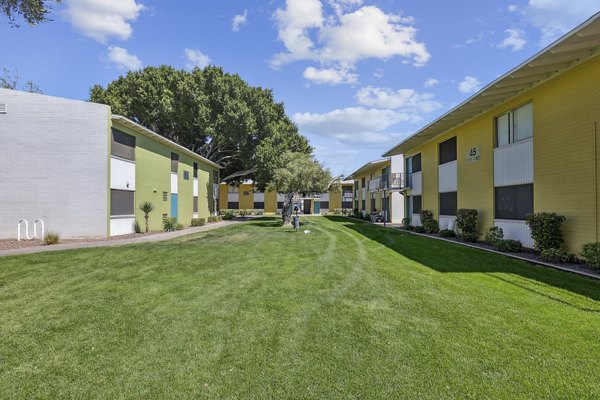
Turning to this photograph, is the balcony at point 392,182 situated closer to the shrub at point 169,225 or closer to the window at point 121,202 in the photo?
the shrub at point 169,225

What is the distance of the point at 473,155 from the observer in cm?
1585

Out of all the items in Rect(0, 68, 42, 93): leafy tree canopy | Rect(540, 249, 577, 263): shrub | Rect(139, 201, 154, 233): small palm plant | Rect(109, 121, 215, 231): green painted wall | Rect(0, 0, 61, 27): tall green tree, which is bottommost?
Rect(540, 249, 577, 263): shrub

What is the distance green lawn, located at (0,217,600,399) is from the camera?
3254mm

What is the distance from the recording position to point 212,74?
3062 centimetres

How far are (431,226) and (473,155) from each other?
511 cm

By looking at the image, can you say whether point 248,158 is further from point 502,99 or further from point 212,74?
point 502,99

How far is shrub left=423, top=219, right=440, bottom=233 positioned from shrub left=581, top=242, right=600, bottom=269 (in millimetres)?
10159

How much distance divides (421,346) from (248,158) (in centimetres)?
3112

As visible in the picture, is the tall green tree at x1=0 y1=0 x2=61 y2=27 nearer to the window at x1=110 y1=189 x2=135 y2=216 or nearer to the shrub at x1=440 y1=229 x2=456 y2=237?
the window at x1=110 y1=189 x2=135 y2=216

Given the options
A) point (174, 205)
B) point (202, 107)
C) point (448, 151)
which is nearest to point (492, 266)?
point (448, 151)

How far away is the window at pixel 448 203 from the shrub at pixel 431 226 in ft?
2.67

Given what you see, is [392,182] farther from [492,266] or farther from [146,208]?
[146,208]

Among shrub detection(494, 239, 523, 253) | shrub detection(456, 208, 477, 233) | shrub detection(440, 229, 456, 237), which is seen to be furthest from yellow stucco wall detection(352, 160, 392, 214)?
shrub detection(494, 239, 523, 253)

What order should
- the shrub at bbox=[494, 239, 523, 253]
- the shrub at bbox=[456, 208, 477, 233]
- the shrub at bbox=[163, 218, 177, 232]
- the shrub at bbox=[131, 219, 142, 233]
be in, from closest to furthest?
the shrub at bbox=[494, 239, 523, 253] < the shrub at bbox=[456, 208, 477, 233] < the shrub at bbox=[131, 219, 142, 233] < the shrub at bbox=[163, 218, 177, 232]
